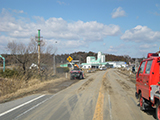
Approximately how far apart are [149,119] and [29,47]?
62.3 feet

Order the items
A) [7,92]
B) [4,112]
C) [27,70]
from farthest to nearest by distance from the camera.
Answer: [27,70] < [7,92] < [4,112]

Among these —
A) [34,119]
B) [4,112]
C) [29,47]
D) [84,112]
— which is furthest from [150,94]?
[29,47]

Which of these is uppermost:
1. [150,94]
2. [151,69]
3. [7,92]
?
[151,69]

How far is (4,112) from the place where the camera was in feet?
25.6

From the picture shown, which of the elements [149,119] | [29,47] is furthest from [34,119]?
[29,47]

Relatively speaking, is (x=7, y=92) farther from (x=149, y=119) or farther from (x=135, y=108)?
(x=149, y=119)

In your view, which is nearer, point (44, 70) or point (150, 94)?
point (150, 94)

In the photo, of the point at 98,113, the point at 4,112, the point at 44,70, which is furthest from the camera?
the point at 44,70

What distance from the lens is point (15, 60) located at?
21.4m

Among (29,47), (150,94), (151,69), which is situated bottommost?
(150,94)

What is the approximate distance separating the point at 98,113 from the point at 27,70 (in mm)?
15794

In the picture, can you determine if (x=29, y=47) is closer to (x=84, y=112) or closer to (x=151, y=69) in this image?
(x=84, y=112)

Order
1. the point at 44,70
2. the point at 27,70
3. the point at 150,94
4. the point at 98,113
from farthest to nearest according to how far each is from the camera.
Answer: the point at 44,70
the point at 27,70
the point at 98,113
the point at 150,94

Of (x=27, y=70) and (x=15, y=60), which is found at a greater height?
(x=15, y=60)
